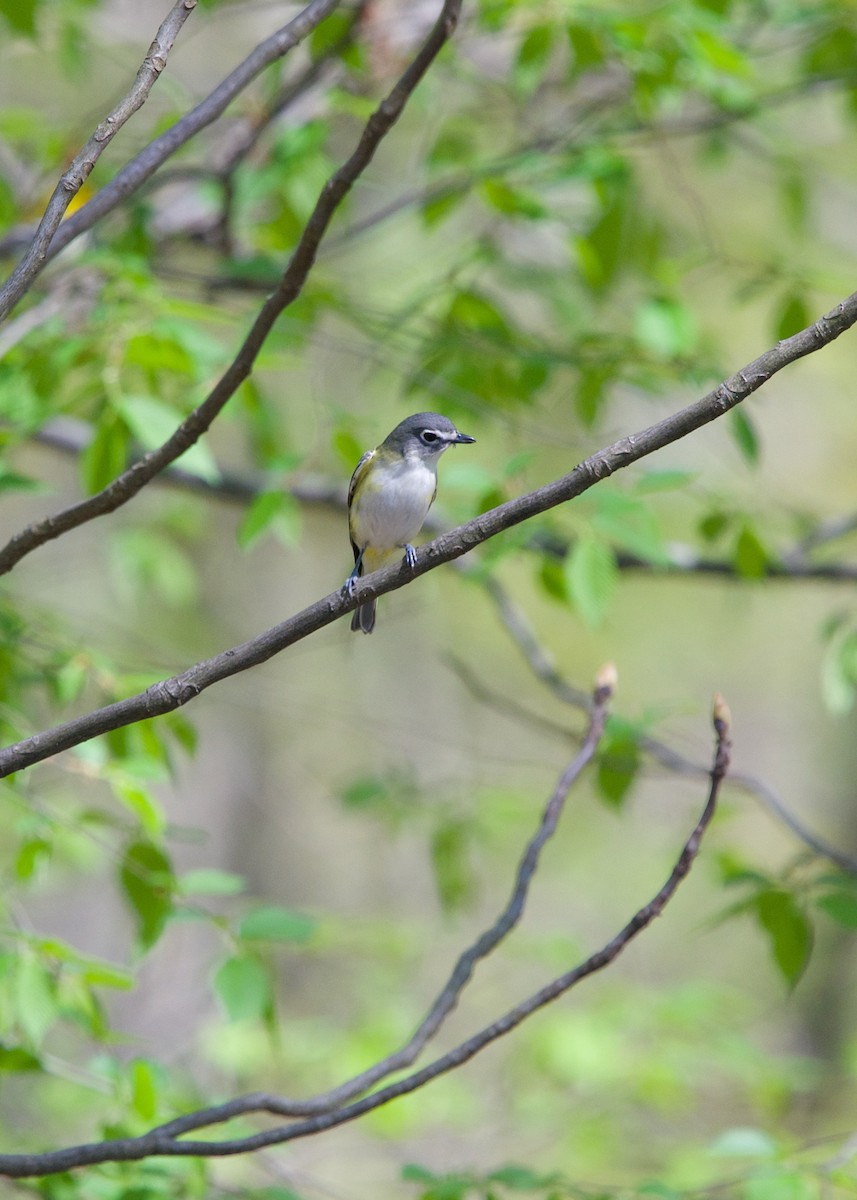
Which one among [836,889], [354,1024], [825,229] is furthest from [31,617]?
[825,229]

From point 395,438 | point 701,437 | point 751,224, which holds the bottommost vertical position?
point 395,438

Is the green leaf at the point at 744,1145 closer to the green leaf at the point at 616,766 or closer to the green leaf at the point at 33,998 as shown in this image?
the green leaf at the point at 616,766

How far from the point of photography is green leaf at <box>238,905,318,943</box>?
2.66 m

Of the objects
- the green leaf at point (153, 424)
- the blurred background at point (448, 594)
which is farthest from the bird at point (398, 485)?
the green leaf at point (153, 424)

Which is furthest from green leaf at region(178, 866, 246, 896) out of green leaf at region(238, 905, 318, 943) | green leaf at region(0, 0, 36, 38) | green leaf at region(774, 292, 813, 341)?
green leaf at region(774, 292, 813, 341)

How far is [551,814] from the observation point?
2693 millimetres

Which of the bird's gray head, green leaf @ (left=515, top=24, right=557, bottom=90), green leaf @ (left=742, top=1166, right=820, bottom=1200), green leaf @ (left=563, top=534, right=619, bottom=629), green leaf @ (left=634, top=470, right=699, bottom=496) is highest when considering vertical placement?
green leaf @ (left=515, top=24, right=557, bottom=90)

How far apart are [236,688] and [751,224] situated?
22.2 feet

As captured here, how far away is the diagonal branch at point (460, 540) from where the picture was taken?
1.76 metres

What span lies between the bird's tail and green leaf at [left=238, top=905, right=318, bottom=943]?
1173 millimetres

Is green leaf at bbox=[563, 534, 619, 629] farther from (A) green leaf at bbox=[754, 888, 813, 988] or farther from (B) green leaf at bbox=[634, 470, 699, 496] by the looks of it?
(A) green leaf at bbox=[754, 888, 813, 988]

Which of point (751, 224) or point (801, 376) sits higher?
point (751, 224)

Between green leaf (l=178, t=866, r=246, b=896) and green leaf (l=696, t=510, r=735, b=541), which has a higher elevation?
green leaf (l=696, t=510, r=735, b=541)

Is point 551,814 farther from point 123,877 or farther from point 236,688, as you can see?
point 236,688
